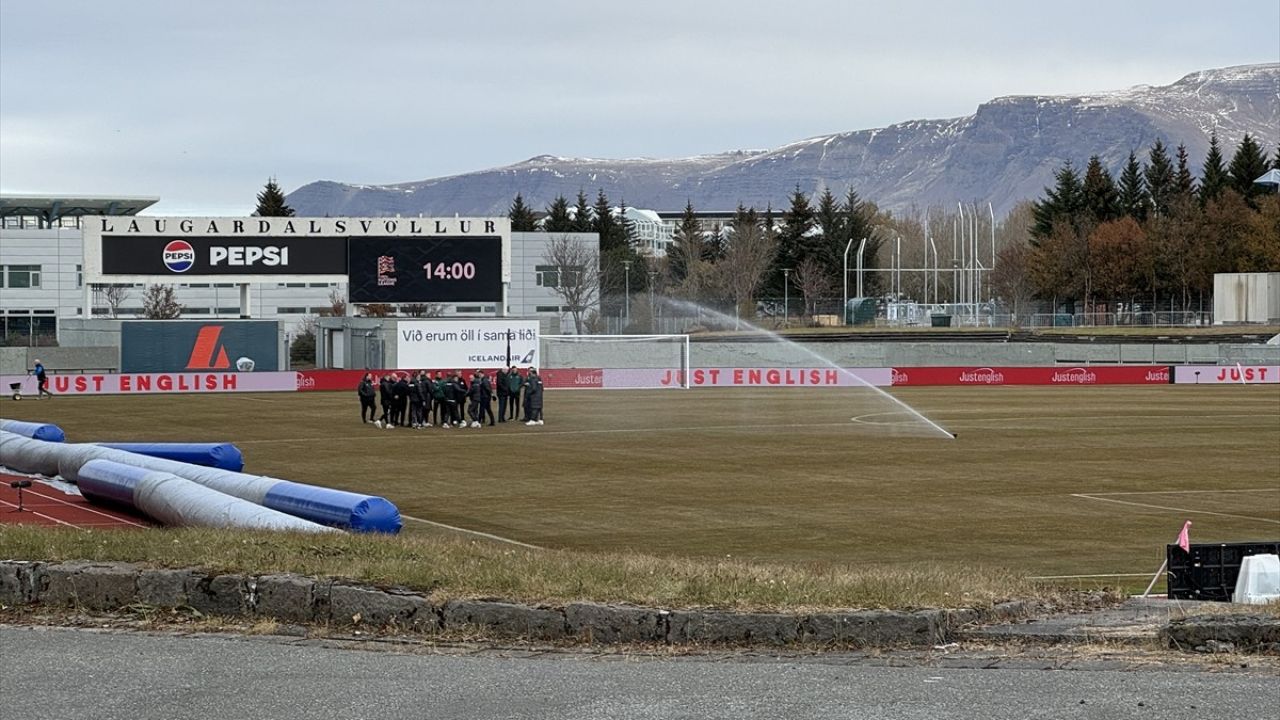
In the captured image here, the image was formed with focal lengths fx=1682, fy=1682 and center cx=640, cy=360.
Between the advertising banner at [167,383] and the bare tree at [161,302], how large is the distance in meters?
38.8

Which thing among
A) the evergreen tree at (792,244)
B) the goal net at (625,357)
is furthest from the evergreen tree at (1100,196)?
the goal net at (625,357)

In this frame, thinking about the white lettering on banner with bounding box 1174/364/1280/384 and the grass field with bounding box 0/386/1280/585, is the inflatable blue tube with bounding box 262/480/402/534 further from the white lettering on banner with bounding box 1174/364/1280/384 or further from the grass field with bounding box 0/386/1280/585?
the white lettering on banner with bounding box 1174/364/1280/384

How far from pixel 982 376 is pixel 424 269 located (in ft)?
90.4

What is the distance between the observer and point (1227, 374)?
8119cm

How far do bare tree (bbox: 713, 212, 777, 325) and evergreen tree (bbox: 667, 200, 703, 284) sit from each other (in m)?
4.57

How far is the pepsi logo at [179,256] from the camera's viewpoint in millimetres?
79312

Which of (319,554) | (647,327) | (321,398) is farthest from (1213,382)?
(319,554)

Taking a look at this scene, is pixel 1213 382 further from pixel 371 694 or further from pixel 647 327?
pixel 371 694

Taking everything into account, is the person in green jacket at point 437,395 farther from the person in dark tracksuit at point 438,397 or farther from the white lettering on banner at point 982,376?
the white lettering on banner at point 982,376

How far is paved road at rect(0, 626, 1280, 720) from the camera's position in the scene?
967 cm

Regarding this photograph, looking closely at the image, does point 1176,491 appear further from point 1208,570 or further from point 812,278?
point 812,278

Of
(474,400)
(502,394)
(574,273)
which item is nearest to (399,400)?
(474,400)

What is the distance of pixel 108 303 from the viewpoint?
124688 millimetres

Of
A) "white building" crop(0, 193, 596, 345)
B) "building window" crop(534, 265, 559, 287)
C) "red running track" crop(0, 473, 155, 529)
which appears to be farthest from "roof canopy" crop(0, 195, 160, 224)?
"red running track" crop(0, 473, 155, 529)
